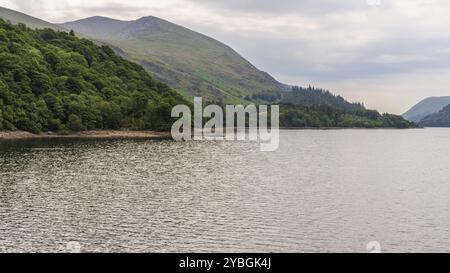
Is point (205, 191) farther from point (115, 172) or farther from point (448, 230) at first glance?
point (448, 230)

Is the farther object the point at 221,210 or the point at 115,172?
the point at 115,172

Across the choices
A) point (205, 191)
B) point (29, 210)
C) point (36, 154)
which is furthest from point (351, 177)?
point (36, 154)

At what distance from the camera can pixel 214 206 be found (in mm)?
68750

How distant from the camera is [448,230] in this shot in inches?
2243

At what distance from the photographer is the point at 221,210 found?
6606cm

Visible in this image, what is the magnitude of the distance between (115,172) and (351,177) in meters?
48.0

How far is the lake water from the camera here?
50250 mm

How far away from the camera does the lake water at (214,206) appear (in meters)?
50.2
